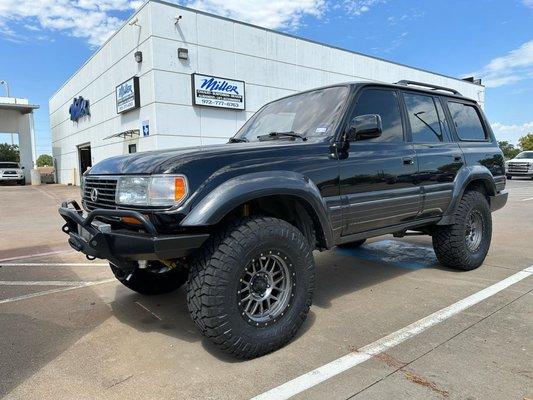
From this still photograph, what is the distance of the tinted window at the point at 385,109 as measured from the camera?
3959mm

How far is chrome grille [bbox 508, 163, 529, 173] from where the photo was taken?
83.0 feet

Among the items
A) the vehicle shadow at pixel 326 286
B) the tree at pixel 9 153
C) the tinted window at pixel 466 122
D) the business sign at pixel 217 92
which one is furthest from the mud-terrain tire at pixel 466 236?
the tree at pixel 9 153

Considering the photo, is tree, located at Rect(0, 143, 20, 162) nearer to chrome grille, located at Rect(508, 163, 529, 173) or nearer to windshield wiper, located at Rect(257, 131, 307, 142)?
chrome grille, located at Rect(508, 163, 529, 173)

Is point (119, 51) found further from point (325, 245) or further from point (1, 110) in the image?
point (1, 110)

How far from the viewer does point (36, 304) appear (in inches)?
165

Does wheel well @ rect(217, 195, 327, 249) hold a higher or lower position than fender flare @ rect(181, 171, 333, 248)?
lower

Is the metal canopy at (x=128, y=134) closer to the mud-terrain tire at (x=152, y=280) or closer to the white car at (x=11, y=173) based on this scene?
the mud-terrain tire at (x=152, y=280)

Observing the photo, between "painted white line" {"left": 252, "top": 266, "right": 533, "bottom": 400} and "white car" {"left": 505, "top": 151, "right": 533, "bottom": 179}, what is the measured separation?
80.0 ft

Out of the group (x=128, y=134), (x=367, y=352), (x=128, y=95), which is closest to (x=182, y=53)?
(x=128, y=95)

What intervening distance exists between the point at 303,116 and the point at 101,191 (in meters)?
1.90

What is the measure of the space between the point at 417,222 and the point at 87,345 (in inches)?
127

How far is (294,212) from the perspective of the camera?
11.1 feet

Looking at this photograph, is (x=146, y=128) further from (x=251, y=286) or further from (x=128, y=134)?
(x=251, y=286)

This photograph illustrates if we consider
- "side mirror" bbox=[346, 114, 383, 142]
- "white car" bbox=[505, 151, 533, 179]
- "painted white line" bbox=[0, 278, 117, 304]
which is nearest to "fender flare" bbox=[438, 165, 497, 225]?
"side mirror" bbox=[346, 114, 383, 142]
